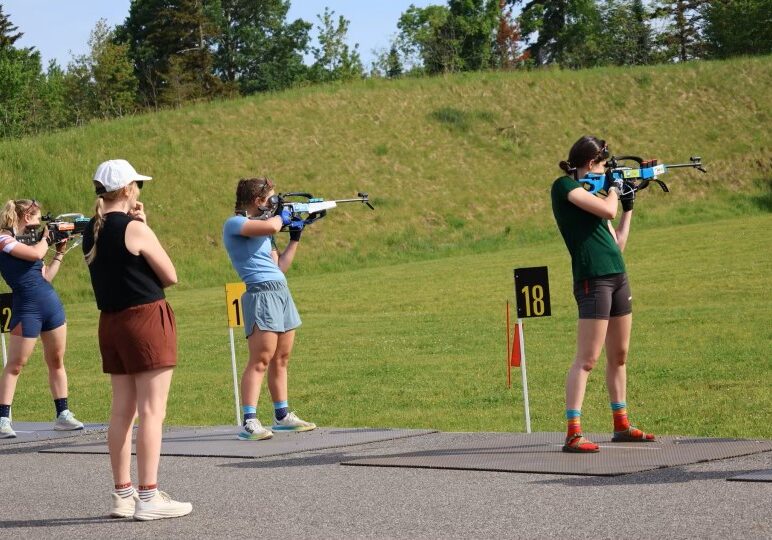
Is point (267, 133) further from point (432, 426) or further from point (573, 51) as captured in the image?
point (573, 51)

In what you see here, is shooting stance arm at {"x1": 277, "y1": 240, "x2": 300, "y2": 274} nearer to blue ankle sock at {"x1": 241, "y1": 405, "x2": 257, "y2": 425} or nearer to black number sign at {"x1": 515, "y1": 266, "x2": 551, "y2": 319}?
blue ankle sock at {"x1": 241, "y1": 405, "x2": 257, "y2": 425}

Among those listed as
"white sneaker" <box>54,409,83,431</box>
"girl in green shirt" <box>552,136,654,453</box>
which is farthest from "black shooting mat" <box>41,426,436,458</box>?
"girl in green shirt" <box>552,136,654,453</box>

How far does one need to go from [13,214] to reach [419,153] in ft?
120

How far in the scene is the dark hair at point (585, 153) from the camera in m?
8.77

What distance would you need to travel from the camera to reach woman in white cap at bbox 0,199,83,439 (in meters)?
10.9

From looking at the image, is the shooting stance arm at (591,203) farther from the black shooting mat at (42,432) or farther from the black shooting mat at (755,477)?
the black shooting mat at (42,432)

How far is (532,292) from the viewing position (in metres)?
10.5

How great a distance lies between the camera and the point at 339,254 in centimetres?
3916

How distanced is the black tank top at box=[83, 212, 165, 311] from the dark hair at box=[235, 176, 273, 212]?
2.93 m

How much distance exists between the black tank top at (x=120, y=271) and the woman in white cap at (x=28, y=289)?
152 inches

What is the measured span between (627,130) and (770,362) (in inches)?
1408

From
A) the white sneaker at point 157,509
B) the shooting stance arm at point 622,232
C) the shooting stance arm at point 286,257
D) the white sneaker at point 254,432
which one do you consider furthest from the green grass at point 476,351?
the white sneaker at point 157,509

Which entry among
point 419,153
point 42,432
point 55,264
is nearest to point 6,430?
point 42,432

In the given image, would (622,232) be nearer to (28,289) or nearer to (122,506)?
(122,506)
